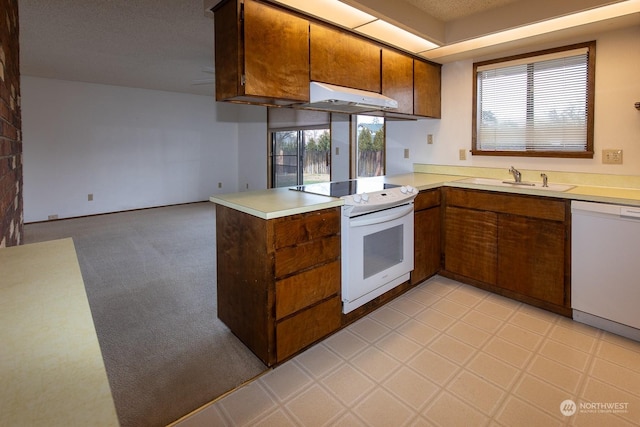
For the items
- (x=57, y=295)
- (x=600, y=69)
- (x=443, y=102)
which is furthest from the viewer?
(x=443, y=102)

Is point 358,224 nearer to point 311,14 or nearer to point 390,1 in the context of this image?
point 311,14

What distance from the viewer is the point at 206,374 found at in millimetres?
1942

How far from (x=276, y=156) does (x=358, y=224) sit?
17.5 feet

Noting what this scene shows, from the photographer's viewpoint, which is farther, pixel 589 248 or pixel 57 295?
pixel 589 248

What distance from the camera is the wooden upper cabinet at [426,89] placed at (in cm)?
334

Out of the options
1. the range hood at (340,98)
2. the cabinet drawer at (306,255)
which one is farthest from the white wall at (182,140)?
the cabinet drawer at (306,255)

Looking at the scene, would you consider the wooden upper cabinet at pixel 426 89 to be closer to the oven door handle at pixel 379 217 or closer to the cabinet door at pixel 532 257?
the oven door handle at pixel 379 217

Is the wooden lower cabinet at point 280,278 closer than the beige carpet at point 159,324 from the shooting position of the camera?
No

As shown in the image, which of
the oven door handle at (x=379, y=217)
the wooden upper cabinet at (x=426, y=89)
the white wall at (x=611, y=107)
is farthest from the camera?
the wooden upper cabinet at (x=426, y=89)

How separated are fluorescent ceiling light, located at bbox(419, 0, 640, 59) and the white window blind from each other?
306mm

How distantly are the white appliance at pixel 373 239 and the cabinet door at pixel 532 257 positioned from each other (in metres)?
0.73

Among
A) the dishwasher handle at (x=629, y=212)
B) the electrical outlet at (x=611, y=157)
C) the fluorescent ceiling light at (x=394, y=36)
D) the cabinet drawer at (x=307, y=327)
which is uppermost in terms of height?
the fluorescent ceiling light at (x=394, y=36)

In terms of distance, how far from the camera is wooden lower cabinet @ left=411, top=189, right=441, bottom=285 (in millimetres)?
2936

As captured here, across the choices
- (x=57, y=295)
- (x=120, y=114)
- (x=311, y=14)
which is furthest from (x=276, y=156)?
(x=57, y=295)
